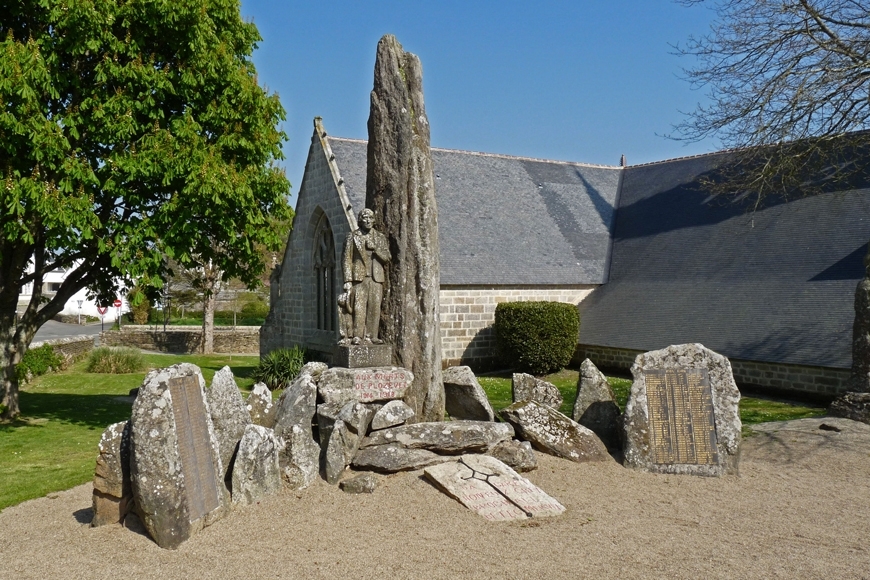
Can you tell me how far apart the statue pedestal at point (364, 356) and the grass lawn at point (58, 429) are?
3.40m

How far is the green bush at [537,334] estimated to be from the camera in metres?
19.7

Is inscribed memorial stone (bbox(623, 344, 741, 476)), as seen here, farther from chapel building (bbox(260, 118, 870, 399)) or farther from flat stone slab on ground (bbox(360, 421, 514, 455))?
chapel building (bbox(260, 118, 870, 399))

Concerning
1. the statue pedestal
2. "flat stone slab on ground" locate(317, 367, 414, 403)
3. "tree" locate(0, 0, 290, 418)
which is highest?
"tree" locate(0, 0, 290, 418)

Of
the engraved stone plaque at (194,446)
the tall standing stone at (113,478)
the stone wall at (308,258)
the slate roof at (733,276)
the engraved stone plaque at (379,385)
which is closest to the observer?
the engraved stone plaque at (194,446)

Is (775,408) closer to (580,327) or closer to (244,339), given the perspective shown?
(580,327)

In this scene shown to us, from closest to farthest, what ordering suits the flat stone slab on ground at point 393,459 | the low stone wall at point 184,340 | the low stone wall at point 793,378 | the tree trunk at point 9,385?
the flat stone slab on ground at point 393,459
the tree trunk at point 9,385
the low stone wall at point 793,378
the low stone wall at point 184,340

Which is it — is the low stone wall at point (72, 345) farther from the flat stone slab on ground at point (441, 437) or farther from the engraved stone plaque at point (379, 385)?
the flat stone slab on ground at point (441, 437)

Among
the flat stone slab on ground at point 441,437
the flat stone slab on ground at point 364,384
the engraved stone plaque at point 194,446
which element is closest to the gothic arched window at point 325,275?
the flat stone slab on ground at point 364,384

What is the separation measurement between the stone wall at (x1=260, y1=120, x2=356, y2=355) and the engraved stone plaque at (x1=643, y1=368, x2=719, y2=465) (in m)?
11.5

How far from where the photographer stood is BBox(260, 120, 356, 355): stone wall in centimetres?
2021

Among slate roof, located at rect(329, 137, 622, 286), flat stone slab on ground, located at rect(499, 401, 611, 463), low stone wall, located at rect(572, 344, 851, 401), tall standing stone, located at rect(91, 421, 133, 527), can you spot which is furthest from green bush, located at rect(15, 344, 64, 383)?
low stone wall, located at rect(572, 344, 851, 401)

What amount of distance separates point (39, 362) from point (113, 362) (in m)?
2.12

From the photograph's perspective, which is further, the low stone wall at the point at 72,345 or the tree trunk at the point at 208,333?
the tree trunk at the point at 208,333

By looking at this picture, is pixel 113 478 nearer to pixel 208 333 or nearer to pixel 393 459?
pixel 393 459
